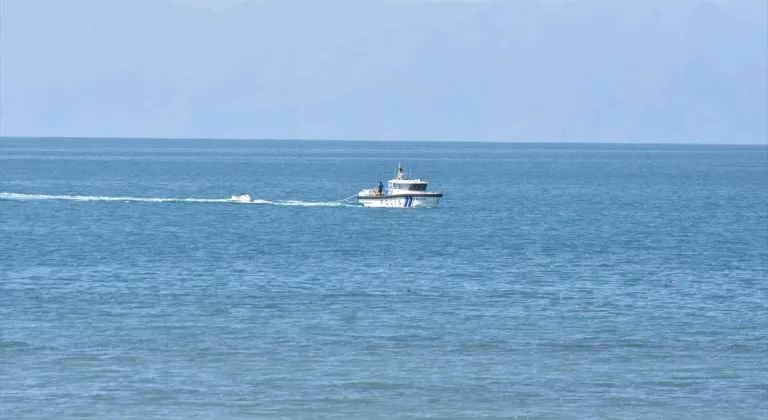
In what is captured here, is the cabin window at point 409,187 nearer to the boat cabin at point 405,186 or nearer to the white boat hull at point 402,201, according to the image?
the boat cabin at point 405,186

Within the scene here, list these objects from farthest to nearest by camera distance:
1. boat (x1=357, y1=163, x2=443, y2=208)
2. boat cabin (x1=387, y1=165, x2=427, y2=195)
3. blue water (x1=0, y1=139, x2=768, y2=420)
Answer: boat cabin (x1=387, y1=165, x2=427, y2=195), boat (x1=357, y1=163, x2=443, y2=208), blue water (x1=0, y1=139, x2=768, y2=420)

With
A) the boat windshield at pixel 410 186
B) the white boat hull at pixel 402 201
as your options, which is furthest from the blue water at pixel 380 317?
the boat windshield at pixel 410 186

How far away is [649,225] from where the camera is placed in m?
79.5

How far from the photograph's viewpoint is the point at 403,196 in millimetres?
87438

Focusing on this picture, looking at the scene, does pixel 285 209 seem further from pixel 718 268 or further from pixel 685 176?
pixel 685 176

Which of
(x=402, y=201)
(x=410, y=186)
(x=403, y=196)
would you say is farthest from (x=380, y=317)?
(x=410, y=186)

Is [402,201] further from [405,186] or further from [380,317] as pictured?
[380,317]

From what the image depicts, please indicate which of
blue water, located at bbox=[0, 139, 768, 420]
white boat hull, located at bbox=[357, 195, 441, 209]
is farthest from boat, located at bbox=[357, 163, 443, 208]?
blue water, located at bbox=[0, 139, 768, 420]

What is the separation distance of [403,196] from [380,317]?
158ft

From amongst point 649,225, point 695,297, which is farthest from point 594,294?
point 649,225

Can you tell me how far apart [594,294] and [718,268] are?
33.3 ft

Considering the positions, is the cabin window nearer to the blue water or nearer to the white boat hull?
the white boat hull

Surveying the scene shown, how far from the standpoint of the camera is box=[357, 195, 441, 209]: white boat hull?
87688 millimetres

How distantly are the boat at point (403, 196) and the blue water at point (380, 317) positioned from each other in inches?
165
